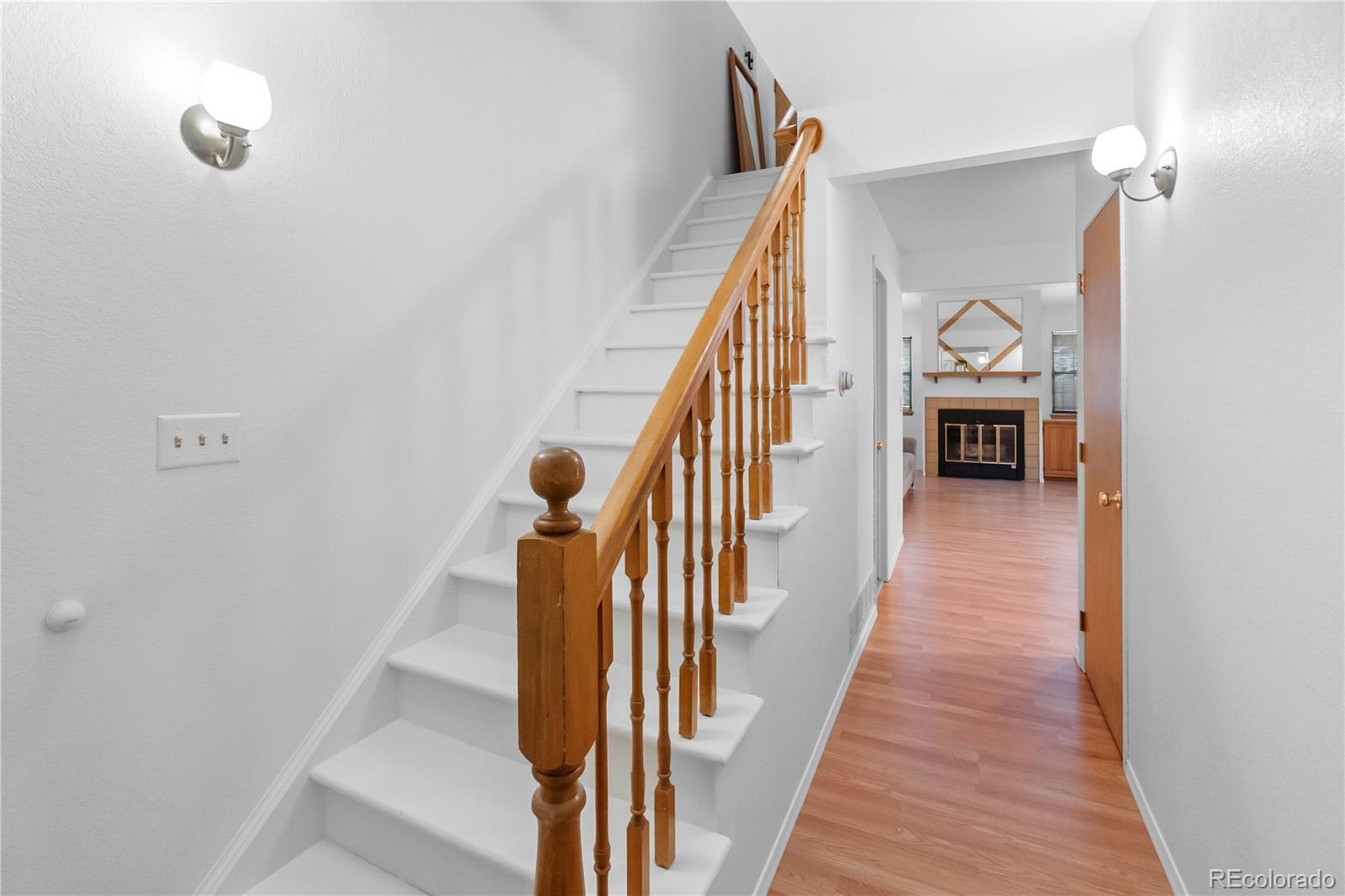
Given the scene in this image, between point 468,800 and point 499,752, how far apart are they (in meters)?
0.20

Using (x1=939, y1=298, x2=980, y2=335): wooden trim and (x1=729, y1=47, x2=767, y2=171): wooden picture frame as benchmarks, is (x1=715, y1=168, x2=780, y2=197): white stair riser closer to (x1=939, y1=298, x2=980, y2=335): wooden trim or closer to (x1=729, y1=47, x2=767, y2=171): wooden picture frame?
(x1=729, y1=47, x2=767, y2=171): wooden picture frame

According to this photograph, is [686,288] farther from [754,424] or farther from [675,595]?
[675,595]

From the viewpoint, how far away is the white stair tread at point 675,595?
171 centimetres

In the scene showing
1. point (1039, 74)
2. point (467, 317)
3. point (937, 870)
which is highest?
point (1039, 74)

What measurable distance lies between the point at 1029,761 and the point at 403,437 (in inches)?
97.5

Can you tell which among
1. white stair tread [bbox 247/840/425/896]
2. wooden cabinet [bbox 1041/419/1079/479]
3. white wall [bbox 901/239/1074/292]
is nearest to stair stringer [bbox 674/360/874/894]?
white stair tread [bbox 247/840/425/896]

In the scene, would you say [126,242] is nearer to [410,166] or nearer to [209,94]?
[209,94]

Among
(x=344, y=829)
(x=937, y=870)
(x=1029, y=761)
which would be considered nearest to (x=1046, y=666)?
(x=1029, y=761)

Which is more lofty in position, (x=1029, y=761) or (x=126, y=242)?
(x=126, y=242)

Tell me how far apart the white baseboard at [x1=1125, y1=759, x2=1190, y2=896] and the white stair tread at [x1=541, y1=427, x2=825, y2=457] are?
151 cm

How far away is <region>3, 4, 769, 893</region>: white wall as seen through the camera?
1236 mm

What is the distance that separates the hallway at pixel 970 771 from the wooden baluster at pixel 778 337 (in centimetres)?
126

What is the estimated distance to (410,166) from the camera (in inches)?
78.7

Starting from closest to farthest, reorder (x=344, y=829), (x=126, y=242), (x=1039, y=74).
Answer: (x=126, y=242) → (x=344, y=829) → (x=1039, y=74)
